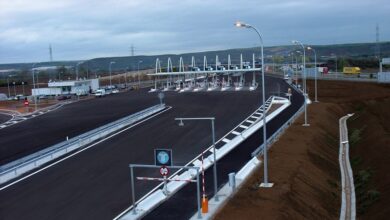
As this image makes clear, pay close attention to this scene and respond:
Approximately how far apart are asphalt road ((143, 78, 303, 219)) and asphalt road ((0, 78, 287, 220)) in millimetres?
1934

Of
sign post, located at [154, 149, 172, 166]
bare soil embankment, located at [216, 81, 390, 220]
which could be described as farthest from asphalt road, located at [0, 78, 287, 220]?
bare soil embankment, located at [216, 81, 390, 220]

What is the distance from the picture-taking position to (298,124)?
48438 mm

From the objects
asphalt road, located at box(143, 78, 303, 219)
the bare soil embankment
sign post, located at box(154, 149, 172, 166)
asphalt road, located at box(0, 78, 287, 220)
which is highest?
sign post, located at box(154, 149, 172, 166)

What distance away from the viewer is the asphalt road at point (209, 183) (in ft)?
70.7

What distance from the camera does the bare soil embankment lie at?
75.8 feet

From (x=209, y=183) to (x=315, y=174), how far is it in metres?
8.23

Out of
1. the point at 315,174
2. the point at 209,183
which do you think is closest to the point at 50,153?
the point at 209,183

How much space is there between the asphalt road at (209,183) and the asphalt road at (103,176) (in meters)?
1.93

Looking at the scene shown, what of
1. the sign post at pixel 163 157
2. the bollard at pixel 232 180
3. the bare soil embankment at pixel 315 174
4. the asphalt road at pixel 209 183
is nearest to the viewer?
the sign post at pixel 163 157

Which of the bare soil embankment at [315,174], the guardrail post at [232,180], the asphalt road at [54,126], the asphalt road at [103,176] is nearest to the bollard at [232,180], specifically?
the guardrail post at [232,180]

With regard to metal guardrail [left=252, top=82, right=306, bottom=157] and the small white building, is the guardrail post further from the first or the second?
the small white building

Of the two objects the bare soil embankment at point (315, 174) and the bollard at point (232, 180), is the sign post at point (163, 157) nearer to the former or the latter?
the bare soil embankment at point (315, 174)

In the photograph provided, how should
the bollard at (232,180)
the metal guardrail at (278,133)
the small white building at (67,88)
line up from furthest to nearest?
the small white building at (67,88)
the metal guardrail at (278,133)
the bollard at (232,180)

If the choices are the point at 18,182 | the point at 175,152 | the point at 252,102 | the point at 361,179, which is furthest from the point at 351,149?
the point at 18,182
